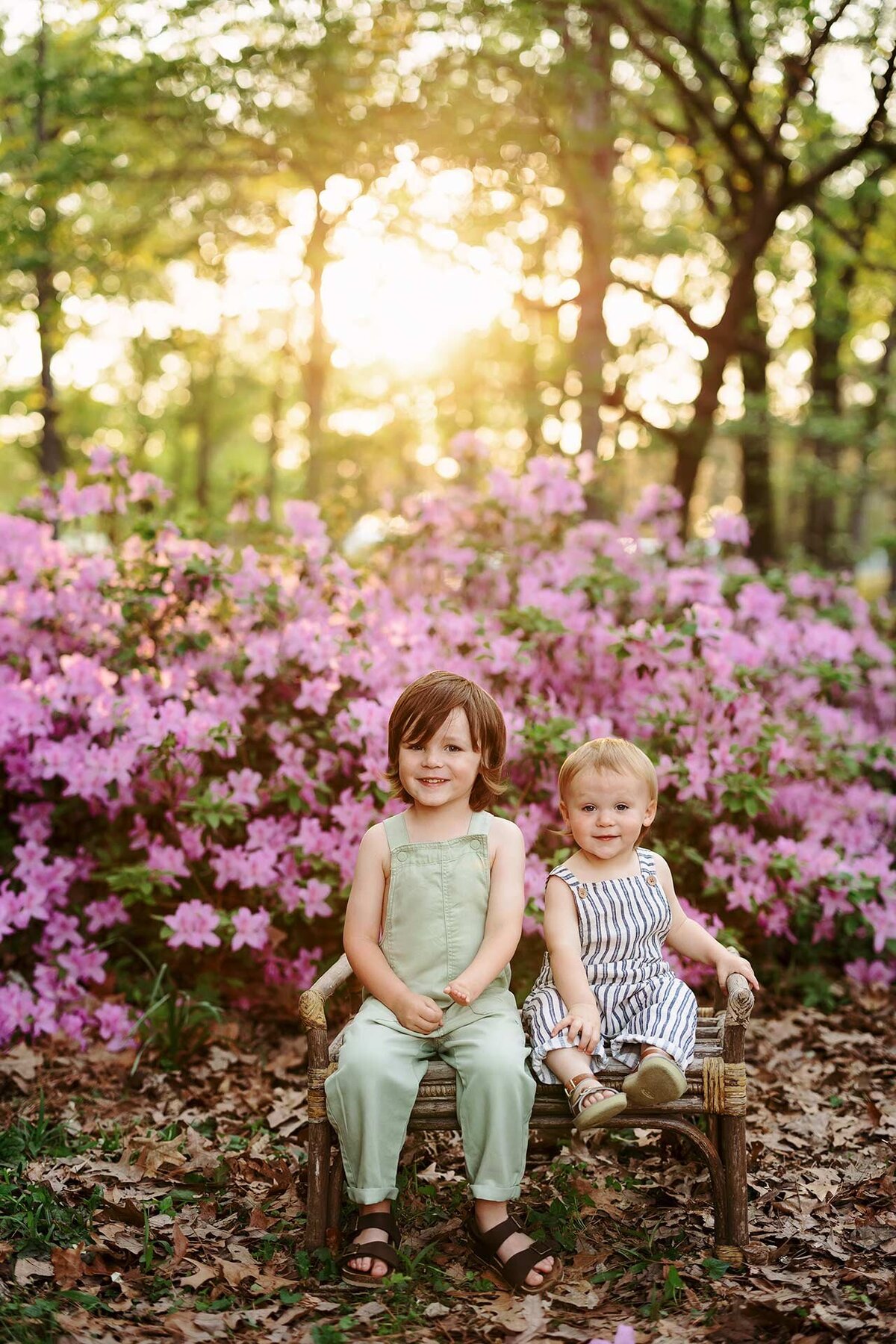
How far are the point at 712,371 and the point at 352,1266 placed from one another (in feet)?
30.2

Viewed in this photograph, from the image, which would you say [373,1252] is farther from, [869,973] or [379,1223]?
[869,973]

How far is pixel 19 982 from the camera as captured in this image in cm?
460

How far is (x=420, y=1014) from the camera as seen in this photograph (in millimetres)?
3018

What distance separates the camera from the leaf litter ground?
9.04 ft

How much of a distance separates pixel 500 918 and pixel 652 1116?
1.92 feet

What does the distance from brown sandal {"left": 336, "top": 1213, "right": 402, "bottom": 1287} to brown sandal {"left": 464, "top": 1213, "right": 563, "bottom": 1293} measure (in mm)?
208

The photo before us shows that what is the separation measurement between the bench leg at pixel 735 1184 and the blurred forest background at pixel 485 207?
371 centimetres

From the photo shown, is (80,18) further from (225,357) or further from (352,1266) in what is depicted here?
(225,357)

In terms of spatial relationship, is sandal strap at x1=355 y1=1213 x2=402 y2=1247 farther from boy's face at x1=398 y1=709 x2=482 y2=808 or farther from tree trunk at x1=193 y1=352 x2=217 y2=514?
tree trunk at x1=193 y1=352 x2=217 y2=514

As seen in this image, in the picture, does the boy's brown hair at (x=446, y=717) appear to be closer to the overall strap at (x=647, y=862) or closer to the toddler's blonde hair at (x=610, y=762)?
the toddler's blonde hair at (x=610, y=762)

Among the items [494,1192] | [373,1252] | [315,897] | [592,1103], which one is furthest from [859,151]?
[373,1252]

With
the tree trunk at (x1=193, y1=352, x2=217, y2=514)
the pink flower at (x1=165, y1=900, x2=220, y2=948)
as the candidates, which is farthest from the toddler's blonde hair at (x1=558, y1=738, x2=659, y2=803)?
A: the tree trunk at (x1=193, y1=352, x2=217, y2=514)

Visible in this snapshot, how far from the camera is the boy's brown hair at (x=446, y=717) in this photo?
3.15 meters

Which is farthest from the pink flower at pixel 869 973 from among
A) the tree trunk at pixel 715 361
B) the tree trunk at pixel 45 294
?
the tree trunk at pixel 715 361
